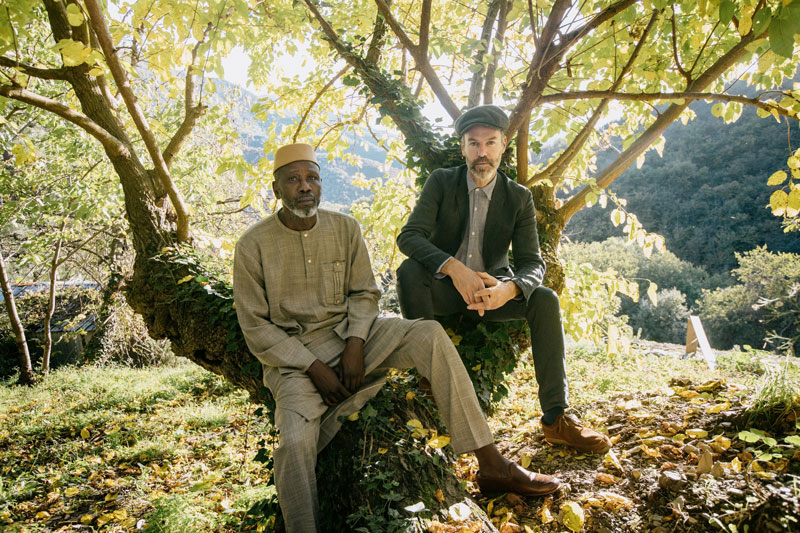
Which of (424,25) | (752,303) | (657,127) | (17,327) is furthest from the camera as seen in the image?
(752,303)

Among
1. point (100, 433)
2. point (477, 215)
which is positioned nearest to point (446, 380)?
point (477, 215)

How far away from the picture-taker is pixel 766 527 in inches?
54.4

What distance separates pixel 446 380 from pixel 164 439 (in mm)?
4563

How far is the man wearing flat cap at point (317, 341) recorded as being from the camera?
2076mm

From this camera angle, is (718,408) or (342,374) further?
(718,408)

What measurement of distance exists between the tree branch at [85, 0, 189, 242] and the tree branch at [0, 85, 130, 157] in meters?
0.26

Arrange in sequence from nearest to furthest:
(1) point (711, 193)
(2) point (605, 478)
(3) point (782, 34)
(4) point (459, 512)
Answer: (3) point (782, 34) < (4) point (459, 512) < (2) point (605, 478) < (1) point (711, 193)

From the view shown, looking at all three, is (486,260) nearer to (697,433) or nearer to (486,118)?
(486,118)

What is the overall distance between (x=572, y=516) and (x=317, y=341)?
1499 millimetres

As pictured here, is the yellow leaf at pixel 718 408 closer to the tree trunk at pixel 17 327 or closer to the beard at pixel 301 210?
the beard at pixel 301 210

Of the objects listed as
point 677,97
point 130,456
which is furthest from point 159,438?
point 677,97

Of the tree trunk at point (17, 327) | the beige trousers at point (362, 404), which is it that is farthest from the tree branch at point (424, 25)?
the tree trunk at point (17, 327)

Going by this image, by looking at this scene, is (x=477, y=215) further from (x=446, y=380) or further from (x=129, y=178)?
(x=129, y=178)

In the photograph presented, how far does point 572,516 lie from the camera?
197 centimetres
